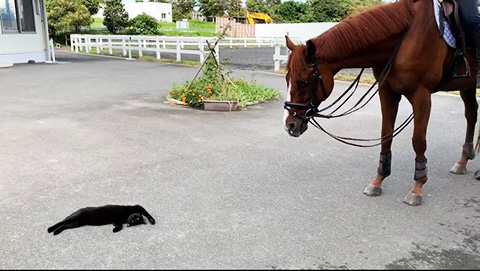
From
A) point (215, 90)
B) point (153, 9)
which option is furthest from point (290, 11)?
point (215, 90)

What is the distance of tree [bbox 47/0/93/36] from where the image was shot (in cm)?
3023

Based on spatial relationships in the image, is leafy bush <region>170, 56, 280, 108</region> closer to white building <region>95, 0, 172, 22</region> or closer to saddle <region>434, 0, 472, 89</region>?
saddle <region>434, 0, 472, 89</region>

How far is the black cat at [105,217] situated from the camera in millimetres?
3152

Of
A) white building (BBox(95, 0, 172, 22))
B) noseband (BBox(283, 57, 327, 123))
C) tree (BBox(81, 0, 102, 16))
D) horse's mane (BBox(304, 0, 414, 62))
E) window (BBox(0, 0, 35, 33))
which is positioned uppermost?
white building (BBox(95, 0, 172, 22))

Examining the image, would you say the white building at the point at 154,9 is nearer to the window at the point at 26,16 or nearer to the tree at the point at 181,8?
the tree at the point at 181,8

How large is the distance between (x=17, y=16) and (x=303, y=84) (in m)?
16.5

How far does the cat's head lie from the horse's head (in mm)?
1412

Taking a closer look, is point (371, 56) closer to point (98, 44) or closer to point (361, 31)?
point (361, 31)

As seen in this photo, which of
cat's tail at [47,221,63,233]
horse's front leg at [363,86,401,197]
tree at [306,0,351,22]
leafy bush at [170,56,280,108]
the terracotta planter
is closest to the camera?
cat's tail at [47,221,63,233]

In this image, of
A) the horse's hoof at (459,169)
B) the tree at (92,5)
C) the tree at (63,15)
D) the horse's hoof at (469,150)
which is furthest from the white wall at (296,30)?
the horse's hoof at (459,169)

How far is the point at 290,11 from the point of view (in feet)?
171

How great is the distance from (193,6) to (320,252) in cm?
7191

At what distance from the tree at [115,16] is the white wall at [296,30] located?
515 inches

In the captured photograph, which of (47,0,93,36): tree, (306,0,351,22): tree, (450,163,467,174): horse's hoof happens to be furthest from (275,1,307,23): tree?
(450,163,467,174): horse's hoof
